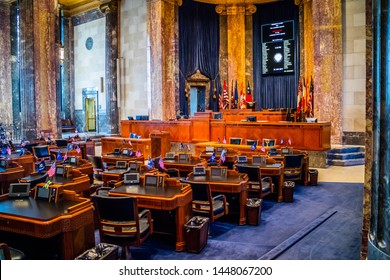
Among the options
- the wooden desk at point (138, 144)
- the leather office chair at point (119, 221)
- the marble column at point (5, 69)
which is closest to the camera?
the leather office chair at point (119, 221)

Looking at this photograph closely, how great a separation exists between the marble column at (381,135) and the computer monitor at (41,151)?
7.64 m

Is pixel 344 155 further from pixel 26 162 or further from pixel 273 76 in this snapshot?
pixel 26 162

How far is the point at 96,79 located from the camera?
1917 cm

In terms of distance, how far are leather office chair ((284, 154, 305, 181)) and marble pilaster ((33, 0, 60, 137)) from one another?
8.42 m

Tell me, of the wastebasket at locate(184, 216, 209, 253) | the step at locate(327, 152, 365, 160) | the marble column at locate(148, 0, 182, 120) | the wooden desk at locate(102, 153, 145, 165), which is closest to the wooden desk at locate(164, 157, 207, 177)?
the wooden desk at locate(102, 153, 145, 165)

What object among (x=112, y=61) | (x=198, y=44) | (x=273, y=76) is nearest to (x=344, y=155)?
(x=273, y=76)

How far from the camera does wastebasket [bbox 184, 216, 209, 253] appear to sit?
4.46m

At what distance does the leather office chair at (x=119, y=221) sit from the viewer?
13.2ft

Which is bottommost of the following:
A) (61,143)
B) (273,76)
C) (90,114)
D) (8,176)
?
(8,176)

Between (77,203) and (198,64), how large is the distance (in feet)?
47.6

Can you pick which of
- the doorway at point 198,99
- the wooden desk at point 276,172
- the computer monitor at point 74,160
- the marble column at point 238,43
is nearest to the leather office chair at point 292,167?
the wooden desk at point 276,172

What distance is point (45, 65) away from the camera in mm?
12852

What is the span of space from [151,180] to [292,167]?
12.0 feet

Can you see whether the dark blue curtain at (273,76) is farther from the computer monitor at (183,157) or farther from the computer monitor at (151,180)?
the computer monitor at (151,180)
